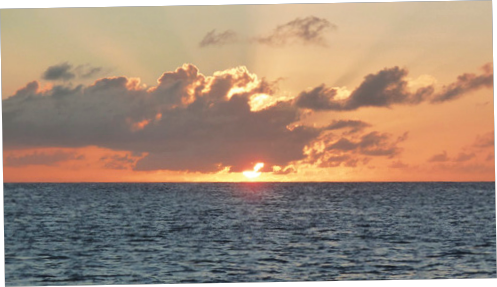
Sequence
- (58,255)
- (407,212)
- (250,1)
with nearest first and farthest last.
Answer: (250,1)
(58,255)
(407,212)

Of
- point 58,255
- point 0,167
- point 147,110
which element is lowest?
point 58,255

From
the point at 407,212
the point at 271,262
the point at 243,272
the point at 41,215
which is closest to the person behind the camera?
the point at 243,272

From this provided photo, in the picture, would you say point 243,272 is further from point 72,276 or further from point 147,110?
point 147,110

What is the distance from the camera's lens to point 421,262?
3625 cm

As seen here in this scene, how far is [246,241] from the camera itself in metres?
47.3

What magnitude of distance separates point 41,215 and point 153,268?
47.0 meters

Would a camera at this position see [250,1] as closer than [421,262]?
Yes

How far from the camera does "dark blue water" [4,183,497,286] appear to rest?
110 ft

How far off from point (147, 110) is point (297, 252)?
239 ft

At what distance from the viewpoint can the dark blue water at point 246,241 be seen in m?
33.6

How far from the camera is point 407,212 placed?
8450 cm

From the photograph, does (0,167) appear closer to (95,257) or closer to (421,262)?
(421,262)

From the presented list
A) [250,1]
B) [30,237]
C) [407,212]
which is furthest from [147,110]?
[250,1]

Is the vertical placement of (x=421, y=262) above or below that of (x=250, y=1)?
below
